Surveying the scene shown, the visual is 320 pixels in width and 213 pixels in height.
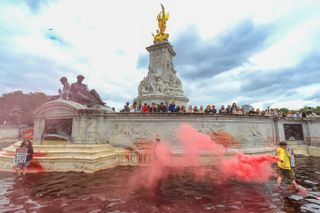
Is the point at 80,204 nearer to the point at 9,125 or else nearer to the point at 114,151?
the point at 114,151

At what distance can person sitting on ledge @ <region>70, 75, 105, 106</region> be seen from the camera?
47.4 ft

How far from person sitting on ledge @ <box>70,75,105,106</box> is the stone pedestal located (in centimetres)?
866

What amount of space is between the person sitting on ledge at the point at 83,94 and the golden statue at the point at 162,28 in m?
13.4

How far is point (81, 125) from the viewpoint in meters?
13.0

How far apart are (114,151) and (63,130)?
13.0 ft

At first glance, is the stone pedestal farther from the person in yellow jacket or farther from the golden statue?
the person in yellow jacket

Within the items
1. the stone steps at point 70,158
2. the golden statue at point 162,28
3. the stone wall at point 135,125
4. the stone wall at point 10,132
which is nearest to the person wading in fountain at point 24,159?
the stone steps at point 70,158

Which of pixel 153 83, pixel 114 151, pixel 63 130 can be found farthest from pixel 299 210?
pixel 153 83

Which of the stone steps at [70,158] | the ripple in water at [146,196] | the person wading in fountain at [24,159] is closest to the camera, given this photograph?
the ripple in water at [146,196]

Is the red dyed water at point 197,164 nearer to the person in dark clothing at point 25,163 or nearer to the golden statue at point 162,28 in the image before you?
the person in dark clothing at point 25,163

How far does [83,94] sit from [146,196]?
10444mm

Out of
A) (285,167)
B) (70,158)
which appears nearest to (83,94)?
(70,158)

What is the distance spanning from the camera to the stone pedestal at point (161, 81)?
22938 millimetres

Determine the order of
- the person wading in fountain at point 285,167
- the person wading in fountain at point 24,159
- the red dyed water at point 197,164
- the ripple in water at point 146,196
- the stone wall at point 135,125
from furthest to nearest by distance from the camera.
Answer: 1. the stone wall at point 135,125
2. the person wading in fountain at point 24,159
3. the red dyed water at point 197,164
4. the person wading in fountain at point 285,167
5. the ripple in water at point 146,196
